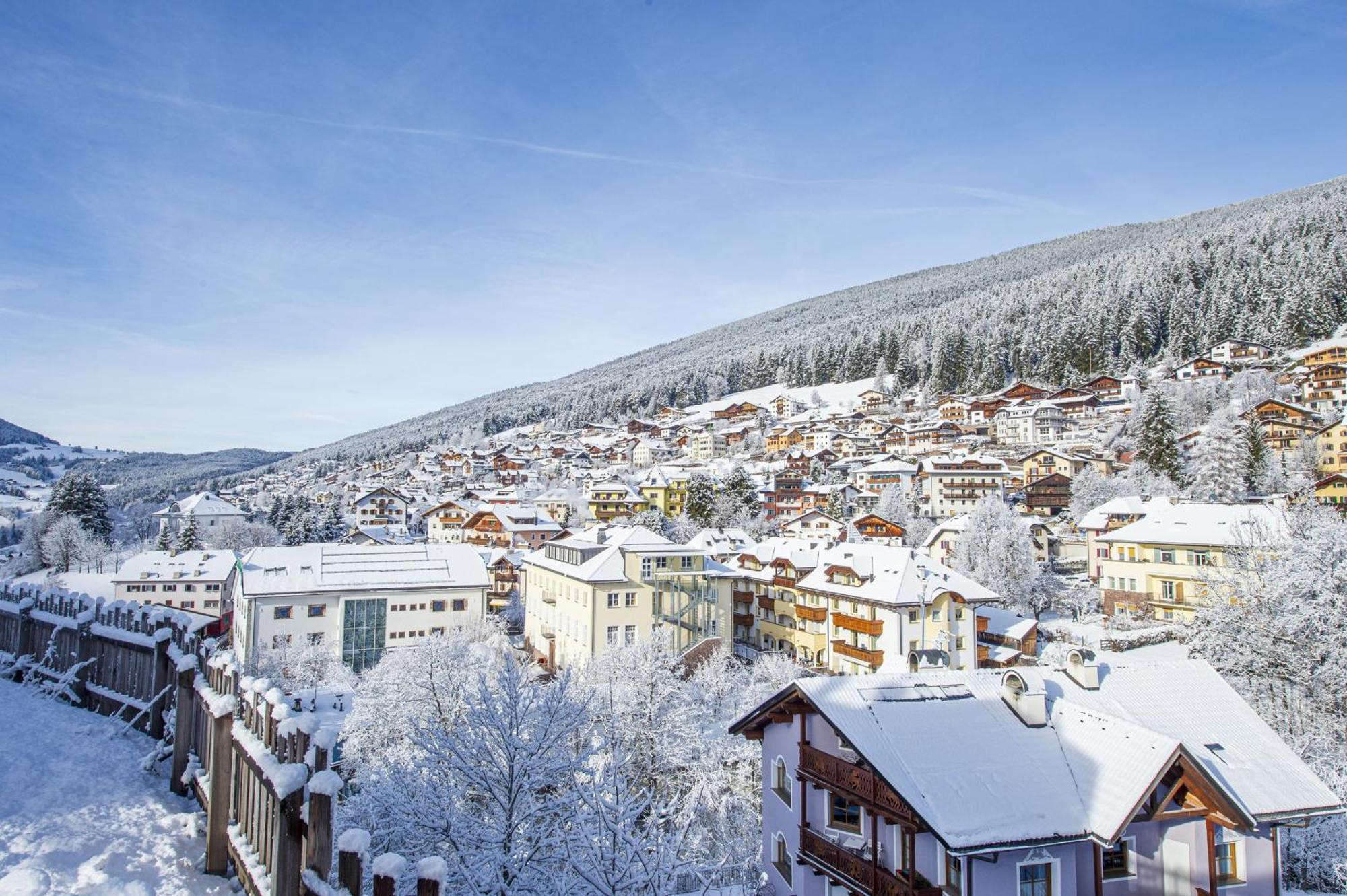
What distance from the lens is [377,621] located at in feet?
164

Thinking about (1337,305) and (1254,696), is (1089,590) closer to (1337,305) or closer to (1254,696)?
(1254,696)

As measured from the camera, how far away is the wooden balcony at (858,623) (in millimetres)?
41844

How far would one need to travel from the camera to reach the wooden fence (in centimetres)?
391

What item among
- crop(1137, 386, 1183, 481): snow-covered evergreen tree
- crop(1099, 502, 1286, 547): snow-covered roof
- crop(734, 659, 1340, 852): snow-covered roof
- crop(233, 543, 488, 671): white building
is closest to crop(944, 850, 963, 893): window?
crop(734, 659, 1340, 852): snow-covered roof

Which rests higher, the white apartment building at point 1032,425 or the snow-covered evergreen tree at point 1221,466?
the white apartment building at point 1032,425

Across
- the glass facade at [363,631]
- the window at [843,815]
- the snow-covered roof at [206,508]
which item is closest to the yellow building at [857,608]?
the window at [843,815]

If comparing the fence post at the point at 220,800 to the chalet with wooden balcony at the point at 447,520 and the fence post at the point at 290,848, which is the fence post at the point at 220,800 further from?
the chalet with wooden balcony at the point at 447,520

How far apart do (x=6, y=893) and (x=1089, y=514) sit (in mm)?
64518

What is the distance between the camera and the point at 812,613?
46.4 metres

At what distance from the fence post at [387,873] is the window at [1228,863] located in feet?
65.2

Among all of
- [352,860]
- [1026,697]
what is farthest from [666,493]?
[352,860]

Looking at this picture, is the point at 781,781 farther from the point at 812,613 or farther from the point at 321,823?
the point at 812,613

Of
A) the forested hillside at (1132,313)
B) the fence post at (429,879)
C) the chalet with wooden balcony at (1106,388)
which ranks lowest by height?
the fence post at (429,879)

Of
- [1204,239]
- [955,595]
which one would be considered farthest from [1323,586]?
[1204,239]
